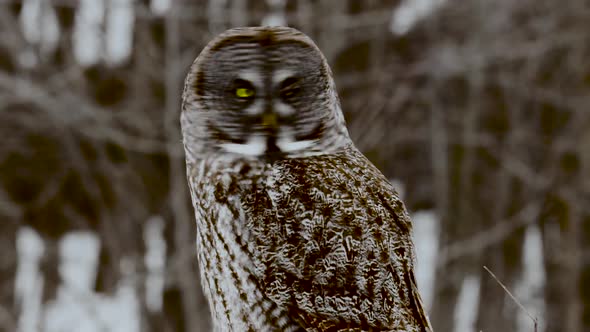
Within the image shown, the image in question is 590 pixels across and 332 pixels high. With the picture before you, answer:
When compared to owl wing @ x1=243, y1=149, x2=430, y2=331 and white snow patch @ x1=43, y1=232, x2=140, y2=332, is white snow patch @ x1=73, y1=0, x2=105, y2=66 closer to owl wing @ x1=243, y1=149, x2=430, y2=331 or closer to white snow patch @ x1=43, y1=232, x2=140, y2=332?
white snow patch @ x1=43, y1=232, x2=140, y2=332

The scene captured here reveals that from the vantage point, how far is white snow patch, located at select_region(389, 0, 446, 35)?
314 inches

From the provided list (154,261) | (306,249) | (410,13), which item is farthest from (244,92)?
(410,13)

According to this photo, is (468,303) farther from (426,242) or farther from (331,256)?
(331,256)

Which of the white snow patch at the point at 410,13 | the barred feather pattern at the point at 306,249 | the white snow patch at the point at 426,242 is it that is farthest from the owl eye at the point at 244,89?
the white snow patch at the point at 410,13

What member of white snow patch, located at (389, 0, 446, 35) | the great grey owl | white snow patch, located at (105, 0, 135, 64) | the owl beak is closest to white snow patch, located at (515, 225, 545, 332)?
white snow patch, located at (389, 0, 446, 35)

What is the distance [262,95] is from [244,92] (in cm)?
5

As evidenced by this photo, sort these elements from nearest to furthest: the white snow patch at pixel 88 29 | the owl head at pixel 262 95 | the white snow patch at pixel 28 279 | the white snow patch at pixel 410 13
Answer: the owl head at pixel 262 95
the white snow patch at pixel 88 29
the white snow patch at pixel 28 279
the white snow patch at pixel 410 13

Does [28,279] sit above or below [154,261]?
below

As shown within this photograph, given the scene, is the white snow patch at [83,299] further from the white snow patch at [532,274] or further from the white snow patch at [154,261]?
the white snow patch at [532,274]

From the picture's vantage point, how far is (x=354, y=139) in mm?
6824

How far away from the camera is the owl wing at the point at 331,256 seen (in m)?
1.95

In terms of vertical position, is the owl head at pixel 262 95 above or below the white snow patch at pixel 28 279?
above

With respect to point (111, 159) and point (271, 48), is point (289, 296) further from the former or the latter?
point (111, 159)

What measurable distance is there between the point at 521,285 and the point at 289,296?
731 cm
